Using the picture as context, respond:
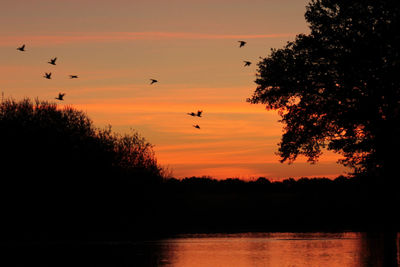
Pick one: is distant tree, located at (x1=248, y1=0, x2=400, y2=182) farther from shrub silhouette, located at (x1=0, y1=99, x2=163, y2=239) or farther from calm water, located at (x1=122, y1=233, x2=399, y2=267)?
shrub silhouette, located at (x1=0, y1=99, x2=163, y2=239)

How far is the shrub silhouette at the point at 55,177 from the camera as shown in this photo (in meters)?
70.7

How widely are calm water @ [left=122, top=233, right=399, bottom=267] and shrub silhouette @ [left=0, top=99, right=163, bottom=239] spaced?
18.6 metres

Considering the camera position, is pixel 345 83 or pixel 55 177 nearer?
pixel 345 83

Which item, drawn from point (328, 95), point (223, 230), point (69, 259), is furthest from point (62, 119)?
point (69, 259)

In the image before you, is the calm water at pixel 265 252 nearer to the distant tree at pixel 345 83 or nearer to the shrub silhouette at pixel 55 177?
the distant tree at pixel 345 83

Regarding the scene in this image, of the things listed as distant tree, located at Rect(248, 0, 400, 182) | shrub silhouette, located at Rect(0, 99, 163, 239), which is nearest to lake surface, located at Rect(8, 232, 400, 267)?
distant tree, located at Rect(248, 0, 400, 182)

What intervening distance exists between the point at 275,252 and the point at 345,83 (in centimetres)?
1718

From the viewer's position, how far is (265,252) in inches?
1730

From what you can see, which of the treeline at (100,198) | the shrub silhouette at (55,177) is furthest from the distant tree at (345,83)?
the shrub silhouette at (55,177)

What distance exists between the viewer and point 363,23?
55250 millimetres

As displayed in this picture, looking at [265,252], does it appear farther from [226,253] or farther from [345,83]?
[345,83]

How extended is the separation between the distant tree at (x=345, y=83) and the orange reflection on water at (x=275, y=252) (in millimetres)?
6864

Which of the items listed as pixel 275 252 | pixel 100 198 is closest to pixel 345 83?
pixel 275 252

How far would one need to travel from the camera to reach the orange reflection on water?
119ft
